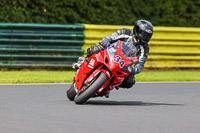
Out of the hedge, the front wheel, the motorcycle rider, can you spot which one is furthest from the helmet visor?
the hedge

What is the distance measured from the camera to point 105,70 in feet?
29.1

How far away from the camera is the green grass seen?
→ 550 inches

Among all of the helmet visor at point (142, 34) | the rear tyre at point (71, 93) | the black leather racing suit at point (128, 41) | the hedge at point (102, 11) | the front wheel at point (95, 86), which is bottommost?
the hedge at point (102, 11)

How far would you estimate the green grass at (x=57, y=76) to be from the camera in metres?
14.0

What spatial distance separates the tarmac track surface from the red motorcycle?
10.8 inches

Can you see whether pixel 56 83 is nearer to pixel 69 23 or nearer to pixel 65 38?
pixel 65 38

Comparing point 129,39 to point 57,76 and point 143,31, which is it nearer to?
point 143,31

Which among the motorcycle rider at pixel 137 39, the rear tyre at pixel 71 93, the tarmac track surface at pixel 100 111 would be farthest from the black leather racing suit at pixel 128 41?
the rear tyre at pixel 71 93

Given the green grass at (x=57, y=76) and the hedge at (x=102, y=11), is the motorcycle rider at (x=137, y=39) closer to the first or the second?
the green grass at (x=57, y=76)

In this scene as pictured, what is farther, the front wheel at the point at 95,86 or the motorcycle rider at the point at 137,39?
the motorcycle rider at the point at 137,39

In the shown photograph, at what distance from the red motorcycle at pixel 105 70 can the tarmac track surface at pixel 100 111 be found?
27cm

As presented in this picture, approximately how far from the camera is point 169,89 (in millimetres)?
12953

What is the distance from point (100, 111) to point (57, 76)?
6.90m

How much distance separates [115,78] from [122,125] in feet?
6.27
